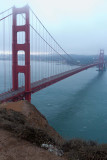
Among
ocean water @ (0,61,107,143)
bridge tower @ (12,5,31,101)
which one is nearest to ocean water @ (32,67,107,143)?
ocean water @ (0,61,107,143)

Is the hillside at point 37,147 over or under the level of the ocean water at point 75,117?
over

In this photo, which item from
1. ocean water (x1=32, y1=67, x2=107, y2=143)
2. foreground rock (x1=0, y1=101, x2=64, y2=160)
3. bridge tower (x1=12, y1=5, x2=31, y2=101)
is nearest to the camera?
foreground rock (x1=0, y1=101, x2=64, y2=160)

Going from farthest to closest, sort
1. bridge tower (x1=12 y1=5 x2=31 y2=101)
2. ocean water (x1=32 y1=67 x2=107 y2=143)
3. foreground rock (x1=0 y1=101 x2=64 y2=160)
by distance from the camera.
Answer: bridge tower (x1=12 y1=5 x2=31 y2=101) → ocean water (x1=32 y1=67 x2=107 y2=143) → foreground rock (x1=0 y1=101 x2=64 y2=160)

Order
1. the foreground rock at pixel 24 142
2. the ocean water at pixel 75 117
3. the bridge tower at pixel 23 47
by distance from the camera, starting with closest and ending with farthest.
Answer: the foreground rock at pixel 24 142, the ocean water at pixel 75 117, the bridge tower at pixel 23 47

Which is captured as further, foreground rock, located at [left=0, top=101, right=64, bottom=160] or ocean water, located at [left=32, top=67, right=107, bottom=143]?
ocean water, located at [left=32, top=67, right=107, bottom=143]

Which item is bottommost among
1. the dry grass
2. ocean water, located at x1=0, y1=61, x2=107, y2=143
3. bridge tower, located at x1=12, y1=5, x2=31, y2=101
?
ocean water, located at x1=0, y1=61, x2=107, y2=143

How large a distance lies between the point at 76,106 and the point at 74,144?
946 cm

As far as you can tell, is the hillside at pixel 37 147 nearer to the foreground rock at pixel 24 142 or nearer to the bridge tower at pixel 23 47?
the foreground rock at pixel 24 142

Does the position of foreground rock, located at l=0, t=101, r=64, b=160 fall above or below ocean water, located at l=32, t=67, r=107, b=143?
above

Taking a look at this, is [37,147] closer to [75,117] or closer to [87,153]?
[87,153]

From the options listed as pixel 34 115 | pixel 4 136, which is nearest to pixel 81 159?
pixel 4 136

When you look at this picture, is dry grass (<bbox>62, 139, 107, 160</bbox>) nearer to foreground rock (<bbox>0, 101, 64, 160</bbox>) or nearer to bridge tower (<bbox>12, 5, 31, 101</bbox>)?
foreground rock (<bbox>0, 101, 64, 160</bbox>)

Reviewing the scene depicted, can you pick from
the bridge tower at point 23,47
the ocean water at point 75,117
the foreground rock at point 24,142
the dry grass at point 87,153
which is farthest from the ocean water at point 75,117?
the dry grass at point 87,153

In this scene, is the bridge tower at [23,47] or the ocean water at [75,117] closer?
the ocean water at [75,117]
